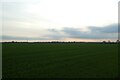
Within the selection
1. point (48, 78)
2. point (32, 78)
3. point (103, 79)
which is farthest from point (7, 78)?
point (103, 79)

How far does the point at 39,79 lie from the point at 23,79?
0.98 meters

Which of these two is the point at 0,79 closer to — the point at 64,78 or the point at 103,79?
the point at 64,78

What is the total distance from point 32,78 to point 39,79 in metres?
0.70

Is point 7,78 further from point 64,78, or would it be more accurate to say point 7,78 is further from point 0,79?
point 64,78

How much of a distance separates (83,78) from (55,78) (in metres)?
1.76

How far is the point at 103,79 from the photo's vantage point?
14977 millimetres

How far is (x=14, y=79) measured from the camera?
1476 cm

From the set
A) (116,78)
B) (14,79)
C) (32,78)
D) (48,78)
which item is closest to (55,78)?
(48,78)

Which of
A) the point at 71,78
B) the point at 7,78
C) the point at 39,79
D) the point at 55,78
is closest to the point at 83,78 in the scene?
the point at 71,78

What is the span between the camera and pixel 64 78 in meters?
15.0

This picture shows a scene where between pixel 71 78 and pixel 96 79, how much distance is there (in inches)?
61.1

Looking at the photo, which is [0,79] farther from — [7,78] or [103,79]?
[103,79]

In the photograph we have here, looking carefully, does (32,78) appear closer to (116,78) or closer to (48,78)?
(48,78)

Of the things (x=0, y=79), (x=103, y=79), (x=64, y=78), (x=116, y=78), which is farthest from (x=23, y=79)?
(x=116, y=78)
